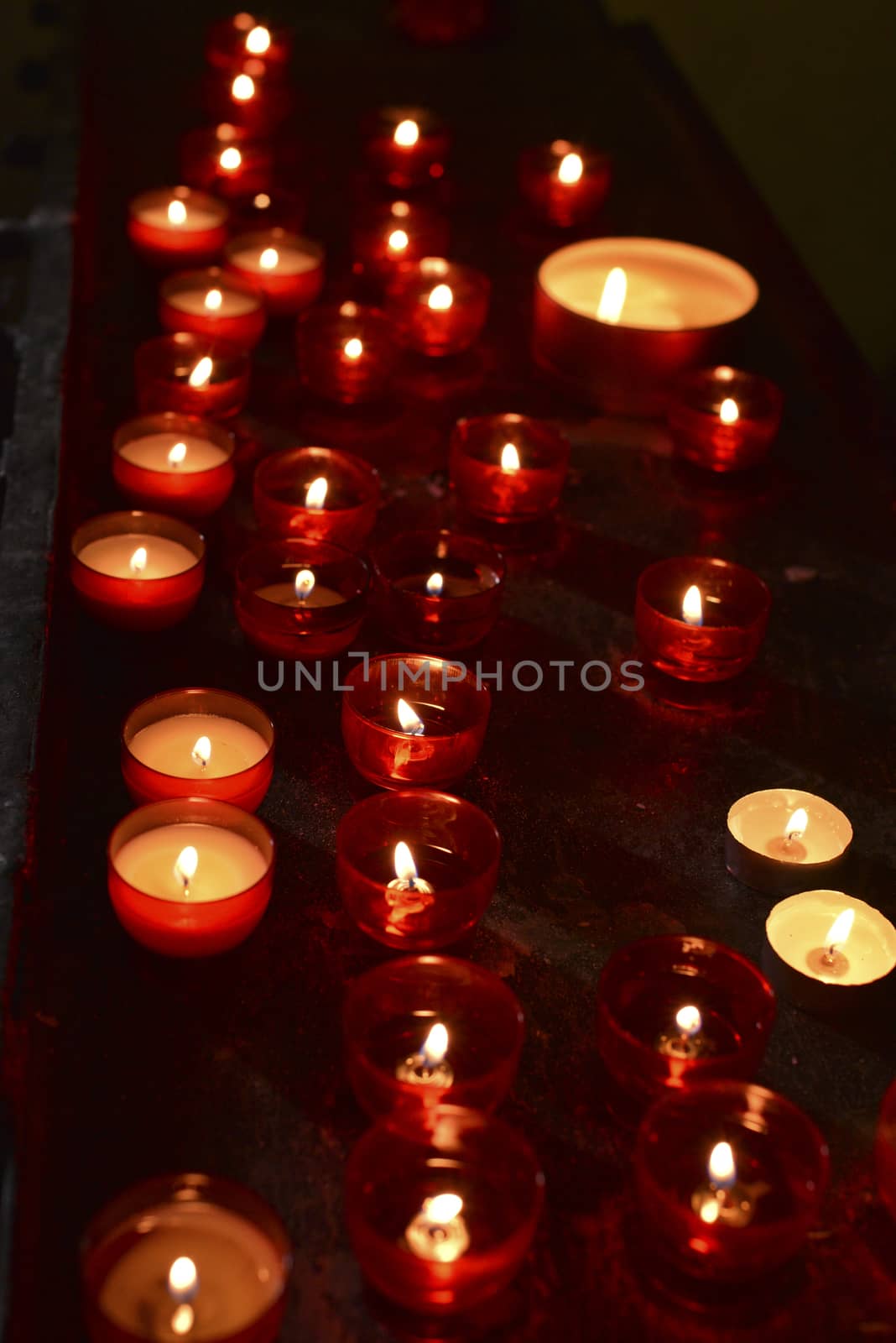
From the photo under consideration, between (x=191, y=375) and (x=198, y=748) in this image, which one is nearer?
(x=198, y=748)

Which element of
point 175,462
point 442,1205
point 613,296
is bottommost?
point 442,1205

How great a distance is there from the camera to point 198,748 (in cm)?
125

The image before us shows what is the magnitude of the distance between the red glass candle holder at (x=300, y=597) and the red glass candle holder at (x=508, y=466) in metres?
0.24

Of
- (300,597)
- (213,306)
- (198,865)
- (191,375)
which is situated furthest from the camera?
(213,306)

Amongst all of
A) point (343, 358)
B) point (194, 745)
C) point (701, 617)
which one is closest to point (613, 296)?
point (343, 358)

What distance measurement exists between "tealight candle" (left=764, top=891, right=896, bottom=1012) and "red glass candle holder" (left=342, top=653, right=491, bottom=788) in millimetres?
307

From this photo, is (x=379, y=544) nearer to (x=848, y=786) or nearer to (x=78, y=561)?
(x=78, y=561)

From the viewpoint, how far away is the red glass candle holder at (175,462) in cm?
159

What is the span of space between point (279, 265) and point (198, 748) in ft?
3.41

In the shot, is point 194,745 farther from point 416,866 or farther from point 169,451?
point 169,451

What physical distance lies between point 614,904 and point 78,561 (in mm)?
627

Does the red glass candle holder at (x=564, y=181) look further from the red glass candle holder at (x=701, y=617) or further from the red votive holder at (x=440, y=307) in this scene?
the red glass candle holder at (x=701, y=617)

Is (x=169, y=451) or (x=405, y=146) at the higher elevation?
(x=405, y=146)

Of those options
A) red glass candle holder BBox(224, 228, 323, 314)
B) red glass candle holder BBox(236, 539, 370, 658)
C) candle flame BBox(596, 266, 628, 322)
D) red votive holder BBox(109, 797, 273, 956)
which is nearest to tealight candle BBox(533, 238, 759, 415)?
candle flame BBox(596, 266, 628, 322)
